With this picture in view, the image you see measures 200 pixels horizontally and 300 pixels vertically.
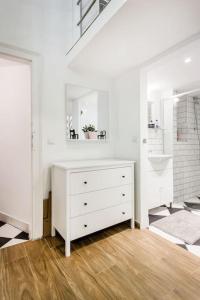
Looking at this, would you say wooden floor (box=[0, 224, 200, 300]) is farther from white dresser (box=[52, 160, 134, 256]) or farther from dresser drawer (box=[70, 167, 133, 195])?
dresser drawer (box=[70, 167, 133, 195])

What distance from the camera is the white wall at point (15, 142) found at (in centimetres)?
202

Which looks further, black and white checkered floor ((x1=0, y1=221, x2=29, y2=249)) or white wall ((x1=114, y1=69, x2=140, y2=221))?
white wall ((x1=114, y1=69, x2=140, y2=221))

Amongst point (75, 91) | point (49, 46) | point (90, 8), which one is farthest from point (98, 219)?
point (90, 8)

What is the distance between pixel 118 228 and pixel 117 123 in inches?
57.4

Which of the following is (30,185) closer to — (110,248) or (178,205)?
(110,248)

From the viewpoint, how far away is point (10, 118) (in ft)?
7.25

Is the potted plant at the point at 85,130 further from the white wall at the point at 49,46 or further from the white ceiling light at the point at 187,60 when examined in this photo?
the white ceiling light at the point at 187,60

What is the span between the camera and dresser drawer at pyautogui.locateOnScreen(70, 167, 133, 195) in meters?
1.71

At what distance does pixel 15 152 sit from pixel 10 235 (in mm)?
1000

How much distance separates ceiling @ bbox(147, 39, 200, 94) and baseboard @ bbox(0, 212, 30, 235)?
2.54 metres

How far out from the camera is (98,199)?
6.11ft

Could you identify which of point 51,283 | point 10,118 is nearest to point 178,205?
point 51,283

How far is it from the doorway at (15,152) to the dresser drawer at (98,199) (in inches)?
23.8

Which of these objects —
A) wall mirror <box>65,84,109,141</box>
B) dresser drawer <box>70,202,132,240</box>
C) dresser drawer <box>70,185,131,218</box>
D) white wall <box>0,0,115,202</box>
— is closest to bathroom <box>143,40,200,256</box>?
dresser drawer <box>70,202,132,240</box>
